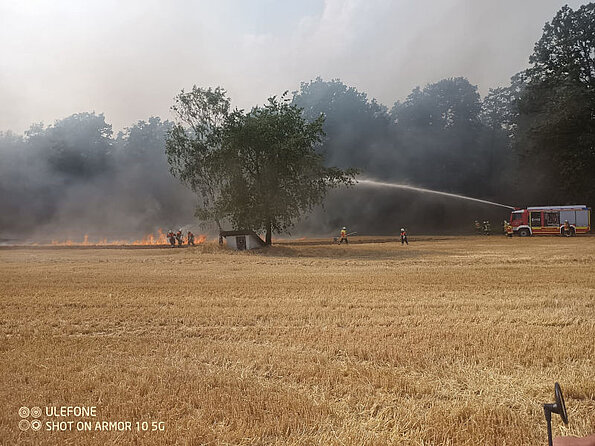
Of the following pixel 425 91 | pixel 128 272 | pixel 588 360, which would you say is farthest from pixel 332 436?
pixel 425 91

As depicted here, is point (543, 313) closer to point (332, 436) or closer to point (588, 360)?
point (588, 360)

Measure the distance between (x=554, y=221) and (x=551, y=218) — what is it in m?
0.31

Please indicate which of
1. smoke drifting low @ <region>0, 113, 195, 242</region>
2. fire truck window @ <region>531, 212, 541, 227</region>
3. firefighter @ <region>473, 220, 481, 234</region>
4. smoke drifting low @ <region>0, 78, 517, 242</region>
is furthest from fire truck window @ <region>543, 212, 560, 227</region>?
smoke drifting low @ <region>0, 113, 195, 242</region>

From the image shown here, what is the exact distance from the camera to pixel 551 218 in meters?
36.0

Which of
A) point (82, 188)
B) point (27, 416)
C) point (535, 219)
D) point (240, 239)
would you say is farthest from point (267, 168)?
point (82, 188)

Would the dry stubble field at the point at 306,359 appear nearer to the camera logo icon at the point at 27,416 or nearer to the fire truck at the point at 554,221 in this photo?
the camera logo icon at the point at 27,416

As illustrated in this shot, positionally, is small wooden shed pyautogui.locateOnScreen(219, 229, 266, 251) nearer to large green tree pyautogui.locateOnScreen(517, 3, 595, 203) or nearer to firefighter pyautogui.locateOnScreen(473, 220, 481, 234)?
firefighter pyautogui.locateOnScreen(473, 220, 481, 234)

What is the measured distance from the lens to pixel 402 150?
188 feet

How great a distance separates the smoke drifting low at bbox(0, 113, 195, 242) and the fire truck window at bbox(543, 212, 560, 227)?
3675 centimetres

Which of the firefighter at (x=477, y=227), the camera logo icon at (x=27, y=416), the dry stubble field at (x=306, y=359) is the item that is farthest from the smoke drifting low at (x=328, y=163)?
the camera logo icon at (x=27, y=416)

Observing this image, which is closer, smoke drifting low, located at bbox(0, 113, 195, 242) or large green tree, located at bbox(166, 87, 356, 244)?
large green tree, located at bbox(166, 87, 356, 244)

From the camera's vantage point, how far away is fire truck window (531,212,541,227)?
36281 millimetres

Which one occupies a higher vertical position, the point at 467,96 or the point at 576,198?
the point at 467,96

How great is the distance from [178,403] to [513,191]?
5435 cm
